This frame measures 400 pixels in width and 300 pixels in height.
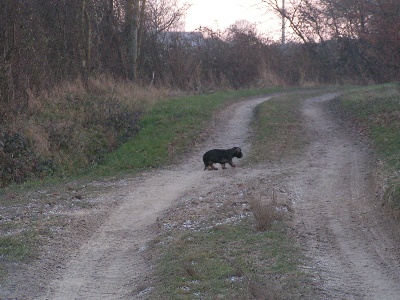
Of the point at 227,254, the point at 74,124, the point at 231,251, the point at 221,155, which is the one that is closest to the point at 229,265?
the point at 227,254

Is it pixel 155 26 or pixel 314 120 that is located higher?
pixel 155 26

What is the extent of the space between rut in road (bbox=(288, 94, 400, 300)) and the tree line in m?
7.57

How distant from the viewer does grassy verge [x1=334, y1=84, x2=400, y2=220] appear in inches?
468

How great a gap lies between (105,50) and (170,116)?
Answer: 347 inches

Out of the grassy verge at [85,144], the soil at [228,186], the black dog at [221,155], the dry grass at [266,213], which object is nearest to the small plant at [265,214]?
the dry grass at [266,213]

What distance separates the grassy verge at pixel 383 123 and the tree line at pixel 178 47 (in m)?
1.36

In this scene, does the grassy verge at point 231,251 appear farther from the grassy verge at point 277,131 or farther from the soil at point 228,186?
the grassy verge at point 277,131

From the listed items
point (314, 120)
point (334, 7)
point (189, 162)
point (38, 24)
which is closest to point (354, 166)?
point (189, 162)

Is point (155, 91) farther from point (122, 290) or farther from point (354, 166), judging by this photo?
point (122, 290)

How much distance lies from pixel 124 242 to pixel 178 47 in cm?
2865

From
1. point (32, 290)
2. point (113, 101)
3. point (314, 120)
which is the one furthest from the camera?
point (113, 101)

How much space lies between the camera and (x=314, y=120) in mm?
23156

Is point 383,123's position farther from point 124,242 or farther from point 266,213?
point 124,242

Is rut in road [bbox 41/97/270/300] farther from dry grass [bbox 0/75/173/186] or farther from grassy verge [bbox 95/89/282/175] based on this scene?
dry grass [bbox 0/75/173/186]
